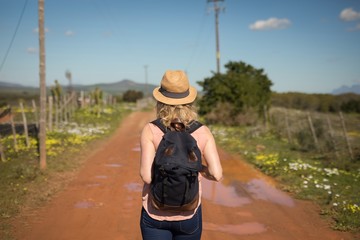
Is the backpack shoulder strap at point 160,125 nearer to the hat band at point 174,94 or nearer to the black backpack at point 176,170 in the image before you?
the black backpack at point 176,170

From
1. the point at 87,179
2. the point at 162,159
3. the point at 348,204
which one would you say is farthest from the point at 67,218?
the point at 348,204

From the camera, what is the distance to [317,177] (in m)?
9.54

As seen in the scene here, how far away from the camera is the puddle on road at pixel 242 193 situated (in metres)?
7.67

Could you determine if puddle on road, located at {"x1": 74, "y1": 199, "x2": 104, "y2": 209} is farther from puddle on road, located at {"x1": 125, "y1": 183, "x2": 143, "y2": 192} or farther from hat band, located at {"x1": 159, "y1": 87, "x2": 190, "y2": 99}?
hat band, located at {"x1": 159, "y1": 87, "x2": 190, "y2": 99}

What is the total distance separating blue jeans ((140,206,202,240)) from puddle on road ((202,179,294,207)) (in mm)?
4889

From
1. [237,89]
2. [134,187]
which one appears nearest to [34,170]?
[134,187]

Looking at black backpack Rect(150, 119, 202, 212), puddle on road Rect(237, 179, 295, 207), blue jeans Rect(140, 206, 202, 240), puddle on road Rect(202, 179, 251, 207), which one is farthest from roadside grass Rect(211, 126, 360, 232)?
black backpack Rect(150, 119, 202, 212)

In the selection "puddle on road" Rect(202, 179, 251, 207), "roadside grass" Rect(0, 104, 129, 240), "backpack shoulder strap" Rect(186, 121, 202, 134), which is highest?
"backpack shoulder strap" Rect(186, 121, 202, 134)

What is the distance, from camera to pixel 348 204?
23.2ft

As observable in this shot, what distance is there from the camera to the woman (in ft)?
8.11

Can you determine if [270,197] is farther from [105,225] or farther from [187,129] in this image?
[187,129]

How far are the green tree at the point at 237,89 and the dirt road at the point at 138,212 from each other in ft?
45.5

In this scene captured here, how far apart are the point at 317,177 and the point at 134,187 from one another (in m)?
5.01

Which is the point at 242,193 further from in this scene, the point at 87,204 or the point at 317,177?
the point at 87,204
